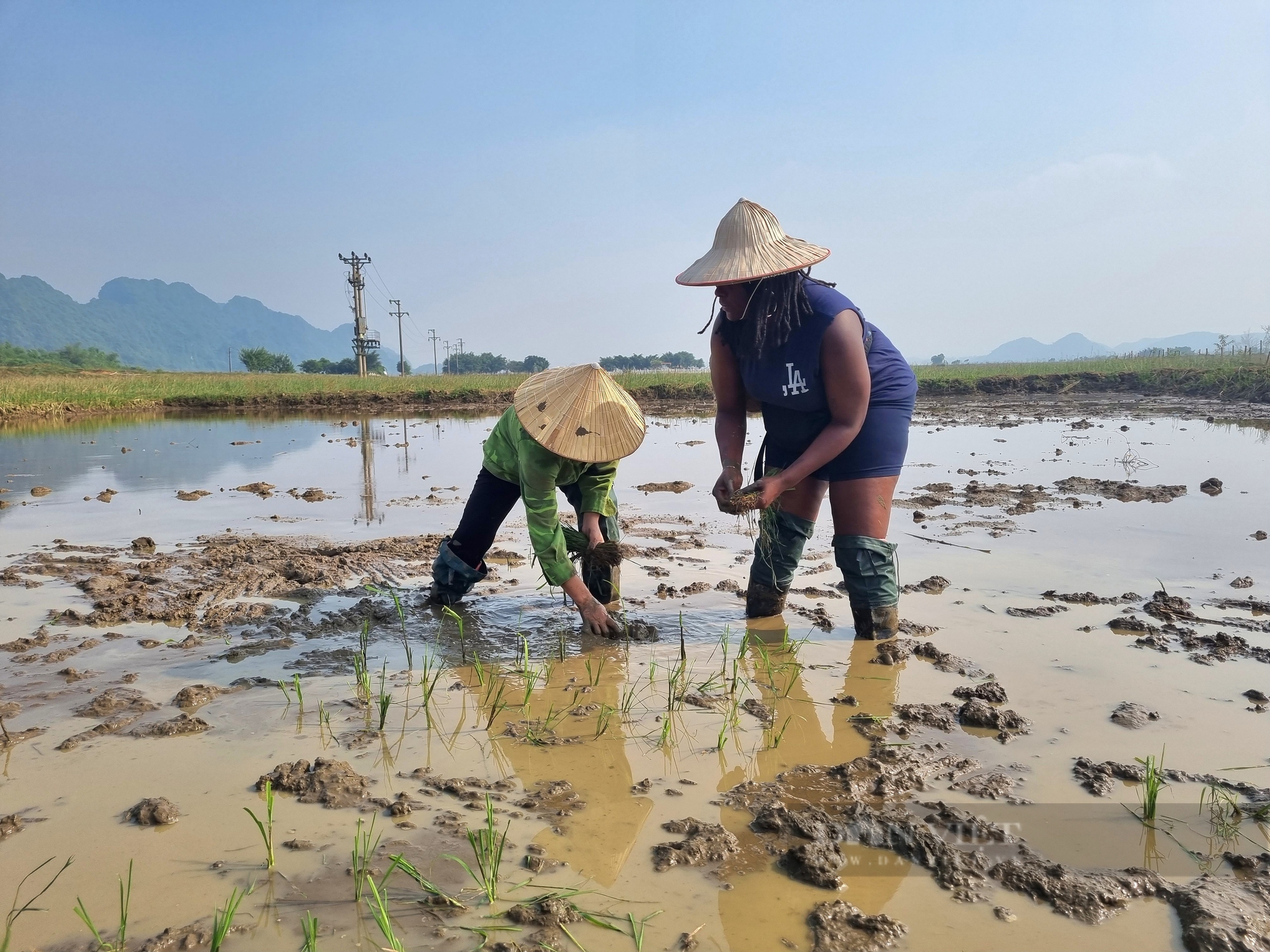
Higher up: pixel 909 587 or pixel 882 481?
pixel 882 481

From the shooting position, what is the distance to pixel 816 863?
6.13 ft

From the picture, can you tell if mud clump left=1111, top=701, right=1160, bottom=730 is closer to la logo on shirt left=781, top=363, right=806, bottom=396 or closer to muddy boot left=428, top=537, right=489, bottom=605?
la logo on shirt left=781, top=363, right=806, bottom=396

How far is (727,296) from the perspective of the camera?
3.40 meters

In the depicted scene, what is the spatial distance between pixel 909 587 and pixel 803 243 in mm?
1941

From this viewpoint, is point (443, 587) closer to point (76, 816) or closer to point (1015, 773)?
point (76, 816)

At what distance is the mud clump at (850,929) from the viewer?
1.63 m

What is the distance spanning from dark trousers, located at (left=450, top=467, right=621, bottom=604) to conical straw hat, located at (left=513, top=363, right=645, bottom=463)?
662 millimetres

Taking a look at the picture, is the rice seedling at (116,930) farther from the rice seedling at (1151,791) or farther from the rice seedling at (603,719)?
the rice seedling at (1151,791)

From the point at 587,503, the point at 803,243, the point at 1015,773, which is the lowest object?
the point at 1015,773

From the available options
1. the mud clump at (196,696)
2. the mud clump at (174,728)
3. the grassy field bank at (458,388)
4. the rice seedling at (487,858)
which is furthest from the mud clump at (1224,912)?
the grassy field bank at (458,388)

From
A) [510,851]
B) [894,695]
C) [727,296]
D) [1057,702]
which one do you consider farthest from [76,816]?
[1057,702]

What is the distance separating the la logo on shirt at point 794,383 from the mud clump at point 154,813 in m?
2.57

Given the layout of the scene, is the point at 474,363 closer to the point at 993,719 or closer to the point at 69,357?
the point at 69,357

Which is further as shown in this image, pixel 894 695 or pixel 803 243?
pixel 803 243
